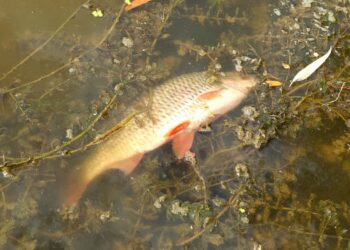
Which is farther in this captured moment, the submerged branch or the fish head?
the fish head

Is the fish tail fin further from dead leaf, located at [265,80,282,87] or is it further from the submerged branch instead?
dead leaf, located at [265,80,282,87]

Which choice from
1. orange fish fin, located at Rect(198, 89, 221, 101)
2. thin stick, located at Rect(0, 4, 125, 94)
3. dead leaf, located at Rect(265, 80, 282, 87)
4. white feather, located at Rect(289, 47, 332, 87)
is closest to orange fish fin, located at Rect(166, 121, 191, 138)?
orange fish fin, located at Rect(198, 89, 221, 101)

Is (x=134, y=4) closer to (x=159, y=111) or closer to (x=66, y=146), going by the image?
(x=159, y=111)

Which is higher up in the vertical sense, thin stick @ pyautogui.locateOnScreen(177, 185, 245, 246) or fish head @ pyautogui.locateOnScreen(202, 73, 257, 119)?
fish head @ pyautogui.locateOnScreen(202, 73, 257, 119)

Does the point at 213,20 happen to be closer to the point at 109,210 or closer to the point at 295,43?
the point at 295,43

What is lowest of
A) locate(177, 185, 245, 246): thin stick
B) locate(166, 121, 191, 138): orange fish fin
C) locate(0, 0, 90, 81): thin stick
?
locate(177, 185, 245, 246): thin stick

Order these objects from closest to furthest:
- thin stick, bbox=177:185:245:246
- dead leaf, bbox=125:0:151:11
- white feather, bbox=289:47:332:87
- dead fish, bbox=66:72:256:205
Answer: thin stick, bbox=177:185:245:246, dead fish, bbox=66:72:256:205, white feather, bbox=289:47:332:87, dead leaf, bbox=125:0:151:11

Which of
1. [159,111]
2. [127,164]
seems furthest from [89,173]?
[159,111]

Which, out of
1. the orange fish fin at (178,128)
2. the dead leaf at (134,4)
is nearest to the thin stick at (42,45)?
the dead leaf at (134,4)
